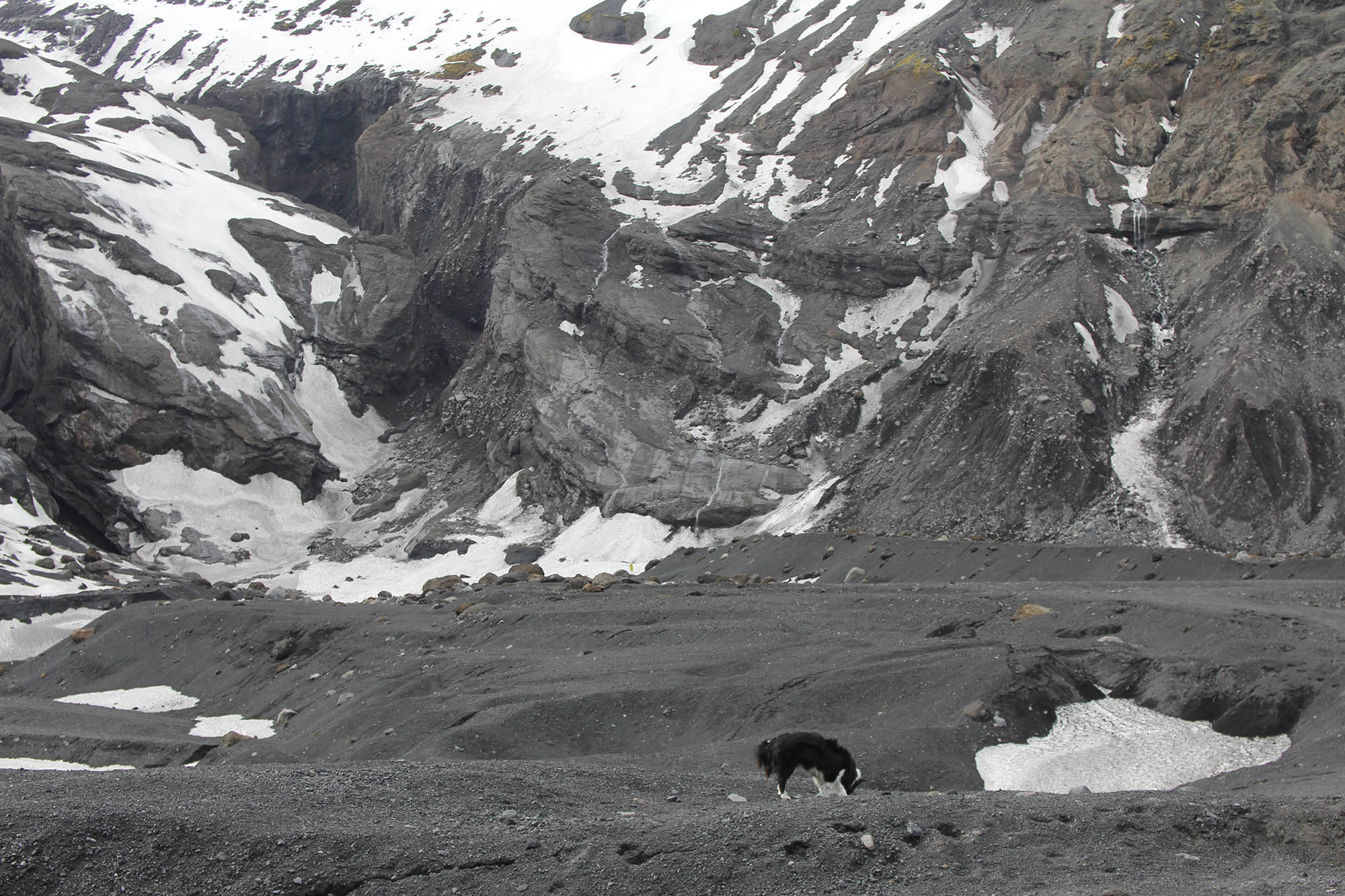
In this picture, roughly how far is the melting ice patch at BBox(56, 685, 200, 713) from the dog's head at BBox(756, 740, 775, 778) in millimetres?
13304

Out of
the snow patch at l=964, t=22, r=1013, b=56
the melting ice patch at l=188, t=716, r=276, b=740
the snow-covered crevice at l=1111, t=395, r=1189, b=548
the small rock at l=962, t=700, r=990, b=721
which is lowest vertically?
the snow-covered crevice at l=1111, t=395, r=1189, b=548

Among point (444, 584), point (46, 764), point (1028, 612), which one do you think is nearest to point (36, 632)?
point (444, 584)

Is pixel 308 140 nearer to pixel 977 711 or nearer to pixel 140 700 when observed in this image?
pixel 140 700

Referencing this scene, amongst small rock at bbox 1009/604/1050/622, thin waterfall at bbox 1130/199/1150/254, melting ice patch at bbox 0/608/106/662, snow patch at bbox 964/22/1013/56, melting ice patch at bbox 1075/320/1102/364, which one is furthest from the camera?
snow patch at bbox 964/22/1013/56

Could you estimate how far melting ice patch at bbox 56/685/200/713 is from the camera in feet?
59.6

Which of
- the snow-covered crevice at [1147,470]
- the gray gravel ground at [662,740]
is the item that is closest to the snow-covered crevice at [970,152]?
the snow-covered crevice at [1147,470]

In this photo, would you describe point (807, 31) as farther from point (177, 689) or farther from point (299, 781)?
point (299, 781)

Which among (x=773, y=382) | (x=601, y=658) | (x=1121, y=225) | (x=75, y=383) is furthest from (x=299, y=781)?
(x=75, y=383)

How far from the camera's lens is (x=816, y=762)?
26.7 feet

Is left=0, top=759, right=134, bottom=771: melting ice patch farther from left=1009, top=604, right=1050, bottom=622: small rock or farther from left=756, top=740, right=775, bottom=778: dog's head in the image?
left=1009, top=604, right=1050, bottom=622: small rock

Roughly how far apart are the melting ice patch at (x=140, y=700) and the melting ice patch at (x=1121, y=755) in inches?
552

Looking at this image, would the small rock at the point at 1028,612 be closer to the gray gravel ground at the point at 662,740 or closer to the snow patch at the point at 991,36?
the gray gravel ground at the point at 662,740

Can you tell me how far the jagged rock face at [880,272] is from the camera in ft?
91.6

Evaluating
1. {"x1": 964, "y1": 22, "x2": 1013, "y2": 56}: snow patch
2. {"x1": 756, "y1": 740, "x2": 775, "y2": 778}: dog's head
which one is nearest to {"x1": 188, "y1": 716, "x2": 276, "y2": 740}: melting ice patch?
{"x1": 756, "y1": 740, "x2": 775, "y2": 778}: dog's head
